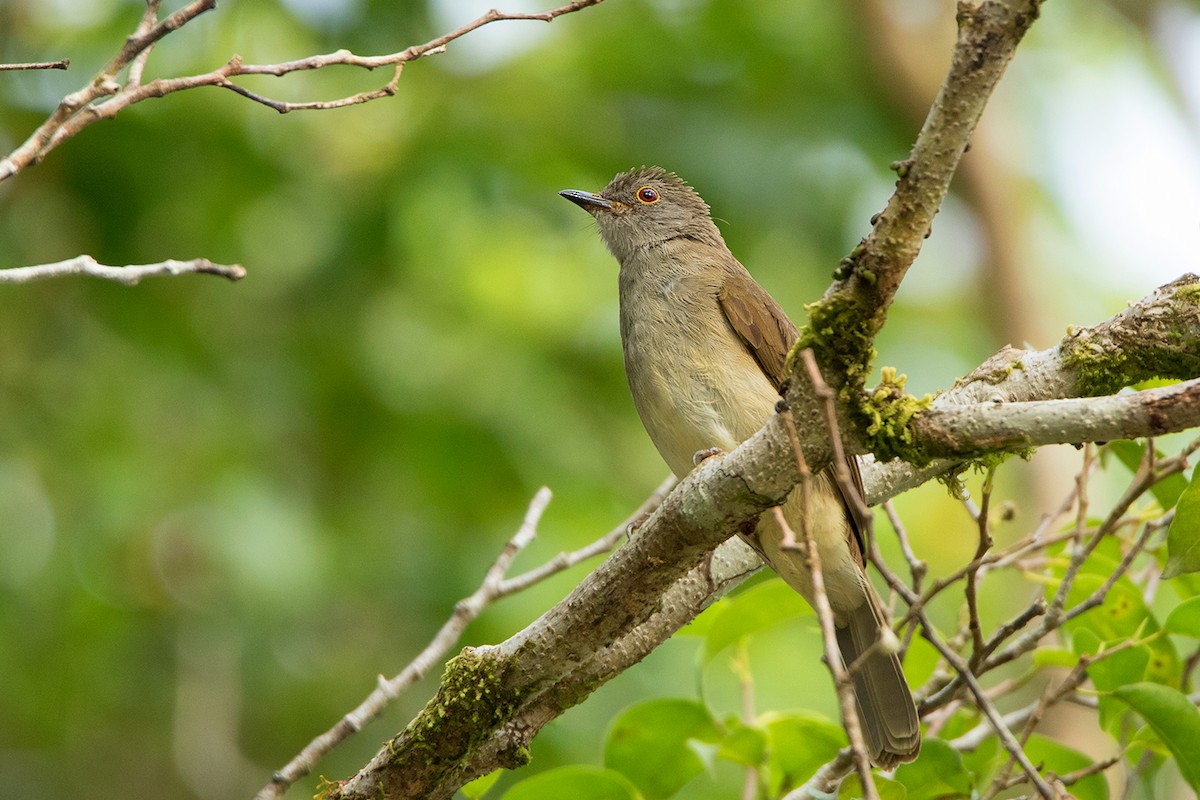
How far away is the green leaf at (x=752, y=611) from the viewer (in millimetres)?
3641

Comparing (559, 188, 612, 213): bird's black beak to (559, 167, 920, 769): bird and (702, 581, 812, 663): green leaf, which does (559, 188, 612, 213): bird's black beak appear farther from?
(702, 581, 812, 663): green leaf

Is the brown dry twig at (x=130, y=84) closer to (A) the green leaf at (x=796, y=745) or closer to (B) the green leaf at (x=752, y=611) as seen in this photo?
(B) the green leaf at (x=752, y=611)

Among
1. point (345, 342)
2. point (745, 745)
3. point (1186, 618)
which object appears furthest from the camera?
point (345, 342)

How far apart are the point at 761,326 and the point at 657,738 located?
5.05 feet

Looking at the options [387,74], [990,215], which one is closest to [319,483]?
[387,74]

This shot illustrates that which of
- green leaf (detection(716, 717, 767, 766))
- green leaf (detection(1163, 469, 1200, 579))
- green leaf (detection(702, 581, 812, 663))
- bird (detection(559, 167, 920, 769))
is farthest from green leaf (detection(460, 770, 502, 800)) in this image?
green leaf (detection(1163, 469, 1200, 579))

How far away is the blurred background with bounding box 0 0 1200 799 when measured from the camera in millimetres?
6688

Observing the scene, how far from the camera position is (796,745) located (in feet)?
11.7

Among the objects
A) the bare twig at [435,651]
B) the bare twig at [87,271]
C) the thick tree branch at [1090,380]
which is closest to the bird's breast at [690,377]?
the bare twig at [435,651]

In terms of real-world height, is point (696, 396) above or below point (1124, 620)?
above

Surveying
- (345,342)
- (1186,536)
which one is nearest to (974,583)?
(1186,536)

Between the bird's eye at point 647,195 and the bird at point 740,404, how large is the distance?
2.64 feet

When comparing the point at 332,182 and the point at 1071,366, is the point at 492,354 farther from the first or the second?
the point at 1071,366

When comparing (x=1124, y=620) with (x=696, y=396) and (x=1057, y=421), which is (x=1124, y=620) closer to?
(x=1057, y=421)
